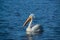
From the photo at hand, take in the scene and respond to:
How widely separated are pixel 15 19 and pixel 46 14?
2182 mm

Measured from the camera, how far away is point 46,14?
61.4ft

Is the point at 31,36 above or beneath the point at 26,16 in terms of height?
beneath

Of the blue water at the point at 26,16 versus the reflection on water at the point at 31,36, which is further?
the blue water at the point at 26,16

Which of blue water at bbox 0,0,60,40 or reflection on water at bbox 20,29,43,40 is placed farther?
blue water at bbox 0,0,60,40

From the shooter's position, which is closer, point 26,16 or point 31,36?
point 31,36

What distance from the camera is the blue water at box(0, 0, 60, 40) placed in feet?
46.9

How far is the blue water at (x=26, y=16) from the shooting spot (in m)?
14.3

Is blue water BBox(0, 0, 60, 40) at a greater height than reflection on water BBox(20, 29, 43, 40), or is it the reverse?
blue water BBox(0, 0, 60, 40)

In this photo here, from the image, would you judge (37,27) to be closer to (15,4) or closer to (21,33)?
(21,33)

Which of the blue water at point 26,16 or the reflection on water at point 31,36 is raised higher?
the blue water at point 26,16

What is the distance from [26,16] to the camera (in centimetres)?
1817

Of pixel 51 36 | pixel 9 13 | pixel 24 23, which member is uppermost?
pixel 9 13

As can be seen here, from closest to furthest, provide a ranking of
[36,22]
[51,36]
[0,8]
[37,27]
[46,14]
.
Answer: [51,36] → [37,27] → [36,22] → [46,14] → [0,8]

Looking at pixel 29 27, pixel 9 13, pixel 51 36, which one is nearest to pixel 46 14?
pixel 9 13
